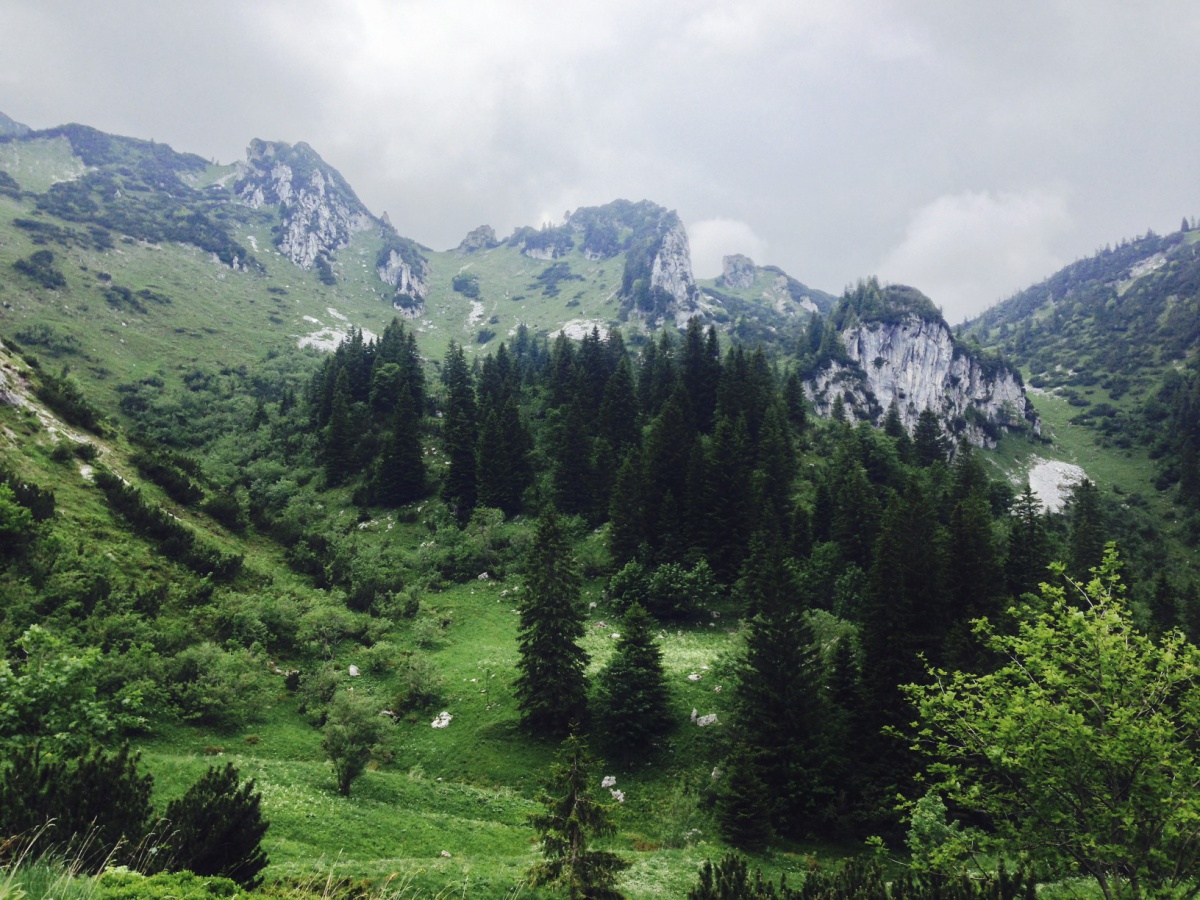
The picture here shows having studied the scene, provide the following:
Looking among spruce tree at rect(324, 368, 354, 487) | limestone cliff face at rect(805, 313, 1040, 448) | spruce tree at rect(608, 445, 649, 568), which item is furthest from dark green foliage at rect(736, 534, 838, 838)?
limestone cliff face at rect(805, 313, 1040, 448)

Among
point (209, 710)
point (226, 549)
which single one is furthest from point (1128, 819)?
point (226, 549)

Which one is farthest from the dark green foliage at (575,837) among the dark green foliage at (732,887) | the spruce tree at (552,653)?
the spruce tree at (552,653)

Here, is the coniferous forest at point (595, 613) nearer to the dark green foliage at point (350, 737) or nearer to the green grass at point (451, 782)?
the dark green foliage at point (350, 737)

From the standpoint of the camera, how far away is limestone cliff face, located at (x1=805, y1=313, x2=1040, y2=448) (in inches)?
6816

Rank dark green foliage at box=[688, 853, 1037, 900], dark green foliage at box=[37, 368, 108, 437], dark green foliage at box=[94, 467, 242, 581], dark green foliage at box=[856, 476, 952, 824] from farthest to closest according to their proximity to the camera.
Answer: dark green foliage at box=[37, 368, 108, 437] → dark green foliage at box=[94, 467, 242, 581] → dark green foliage at box=[856, 476, 952, 824] → dark green foliage at box=[688, 853, 1037, 900]

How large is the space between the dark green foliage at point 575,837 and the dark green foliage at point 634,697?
1714cm

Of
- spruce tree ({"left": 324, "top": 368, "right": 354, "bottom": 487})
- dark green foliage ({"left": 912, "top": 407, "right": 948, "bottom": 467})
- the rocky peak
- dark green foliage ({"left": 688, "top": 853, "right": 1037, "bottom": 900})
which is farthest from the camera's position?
the rocky peak

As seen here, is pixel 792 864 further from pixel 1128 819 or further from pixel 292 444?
pixel 292 444

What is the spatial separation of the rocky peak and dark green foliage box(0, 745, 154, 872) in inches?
7137

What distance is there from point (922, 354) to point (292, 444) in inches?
7371

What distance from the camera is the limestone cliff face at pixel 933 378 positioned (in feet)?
568

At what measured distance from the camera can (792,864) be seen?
71.5ft

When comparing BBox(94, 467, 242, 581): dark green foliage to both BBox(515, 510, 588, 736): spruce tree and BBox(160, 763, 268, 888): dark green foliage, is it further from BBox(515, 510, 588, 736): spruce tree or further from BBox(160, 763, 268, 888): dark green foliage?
BBox(160, 763, 268, 888): dark green foliage

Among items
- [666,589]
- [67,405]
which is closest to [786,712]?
[666,589]
